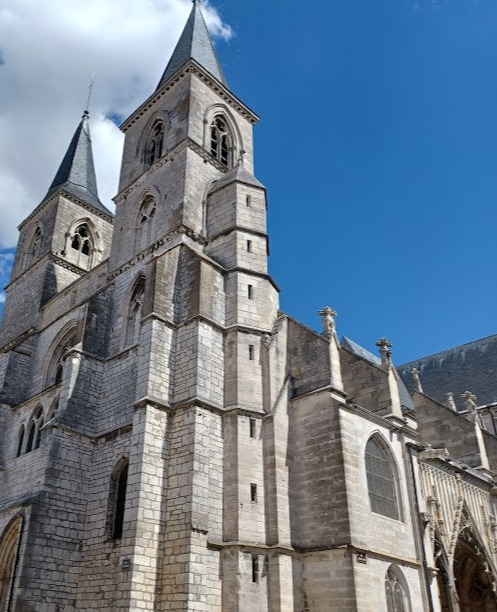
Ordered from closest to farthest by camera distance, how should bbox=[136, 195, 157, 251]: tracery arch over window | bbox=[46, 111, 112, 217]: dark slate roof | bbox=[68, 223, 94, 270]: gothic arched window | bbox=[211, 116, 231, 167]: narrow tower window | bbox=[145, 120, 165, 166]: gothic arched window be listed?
bbox=[136, 195, 157, 251]: tracery arch over window → bbox=[211, 116, 231, 167]: narrow tower window → bbox=[145, 120, 165, 166]: gothic arched window → bbox=[68, 223, 94, 270]: gothic arched window → bbox=[46, 111, 112, 217]: dark slate roof

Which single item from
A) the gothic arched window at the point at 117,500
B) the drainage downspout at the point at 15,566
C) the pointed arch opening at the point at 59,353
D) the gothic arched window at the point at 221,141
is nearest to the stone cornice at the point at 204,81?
the gothic arched window at the point at 221,141

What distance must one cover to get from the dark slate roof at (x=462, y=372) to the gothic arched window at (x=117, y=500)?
16401 millimetres

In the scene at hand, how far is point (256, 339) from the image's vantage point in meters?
14.6

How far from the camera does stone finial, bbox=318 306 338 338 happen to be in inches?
585

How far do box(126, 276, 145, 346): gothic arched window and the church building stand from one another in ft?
0.21

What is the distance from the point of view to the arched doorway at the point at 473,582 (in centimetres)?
1627

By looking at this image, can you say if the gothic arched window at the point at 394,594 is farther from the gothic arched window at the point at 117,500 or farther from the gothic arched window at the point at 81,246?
the gothic arched window at the point at 81,246

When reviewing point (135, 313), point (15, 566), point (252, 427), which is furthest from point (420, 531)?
point (135, 313)

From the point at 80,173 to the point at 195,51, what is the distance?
27.6 ft

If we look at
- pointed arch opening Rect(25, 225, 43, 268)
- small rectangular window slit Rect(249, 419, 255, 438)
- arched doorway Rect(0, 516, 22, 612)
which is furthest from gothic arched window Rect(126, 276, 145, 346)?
pointed arch opening Rect(25, 225, 43, 268)

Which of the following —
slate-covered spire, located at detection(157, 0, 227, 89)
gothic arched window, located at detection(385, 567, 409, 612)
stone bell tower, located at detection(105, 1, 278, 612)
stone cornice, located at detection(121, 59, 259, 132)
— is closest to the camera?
stone bell tower, located at detection(105, 1, 278, 612)

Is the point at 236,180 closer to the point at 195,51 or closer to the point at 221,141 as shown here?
the point at 221,141

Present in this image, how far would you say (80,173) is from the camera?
90.4 feet

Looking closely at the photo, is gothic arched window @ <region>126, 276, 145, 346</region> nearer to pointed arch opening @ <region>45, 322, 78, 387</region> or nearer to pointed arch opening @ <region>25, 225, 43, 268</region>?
pointed arch opening @ <region>45, 322, 78, 387</region>
